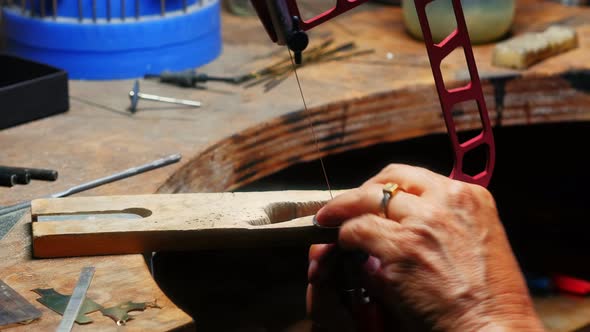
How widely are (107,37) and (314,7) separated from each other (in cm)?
69

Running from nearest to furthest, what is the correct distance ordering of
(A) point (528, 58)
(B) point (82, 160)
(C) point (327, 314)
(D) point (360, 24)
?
(C) point (327, 314) < (B) point (82, 160) < (A) point (528, 58) < (D) point (360, 24)

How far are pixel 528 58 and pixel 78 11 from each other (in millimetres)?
837

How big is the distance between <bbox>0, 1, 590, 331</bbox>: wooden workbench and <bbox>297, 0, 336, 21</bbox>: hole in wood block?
3.0 inches

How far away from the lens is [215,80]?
165 cm

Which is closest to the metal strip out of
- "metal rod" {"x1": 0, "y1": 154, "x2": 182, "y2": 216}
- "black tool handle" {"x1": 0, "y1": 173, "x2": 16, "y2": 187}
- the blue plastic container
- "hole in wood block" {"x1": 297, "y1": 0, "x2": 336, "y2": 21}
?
"metal rod" {"x1": 0, "y1": 154, "x2": 182, "y2": 216}

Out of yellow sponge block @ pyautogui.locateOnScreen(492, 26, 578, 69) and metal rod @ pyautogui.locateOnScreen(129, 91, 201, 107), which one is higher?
metal rod @ pyautogui.locateOnScreen(129, 91, 201, 107)

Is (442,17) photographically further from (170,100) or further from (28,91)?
(28,91)

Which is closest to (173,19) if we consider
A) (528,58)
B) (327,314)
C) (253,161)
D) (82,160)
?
(253,161)

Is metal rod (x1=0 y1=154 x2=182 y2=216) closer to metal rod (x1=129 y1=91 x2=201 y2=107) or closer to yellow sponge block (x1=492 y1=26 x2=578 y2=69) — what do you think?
metal rod (x1=129 y1=91 x2=201 y2=107)

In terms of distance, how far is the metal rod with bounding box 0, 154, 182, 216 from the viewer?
1081 mm

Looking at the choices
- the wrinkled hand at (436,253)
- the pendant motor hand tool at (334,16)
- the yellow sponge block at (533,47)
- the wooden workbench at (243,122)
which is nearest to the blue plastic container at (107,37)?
the wooden workbench at (243,122)

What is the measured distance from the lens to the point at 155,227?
961 millimetres

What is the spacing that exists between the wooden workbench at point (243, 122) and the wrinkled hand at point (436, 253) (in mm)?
210

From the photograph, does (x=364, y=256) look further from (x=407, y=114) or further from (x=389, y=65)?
(x=389, y=65)
